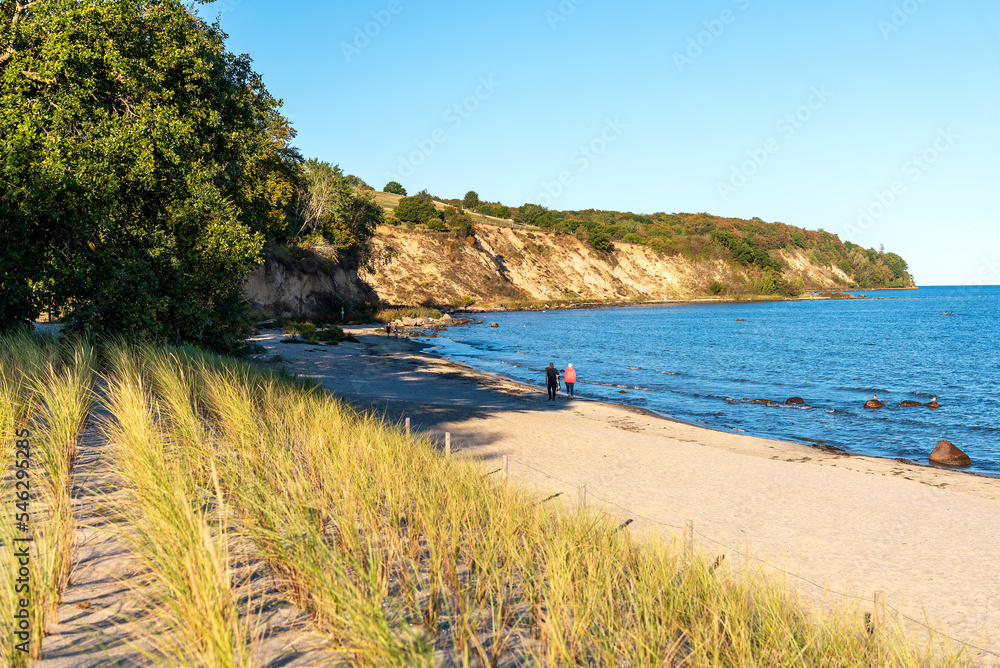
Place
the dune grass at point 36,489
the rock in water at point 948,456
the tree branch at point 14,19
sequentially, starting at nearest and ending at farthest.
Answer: the dune grass at point 36,489 → the tree branch at point 14,19 → the rock in water at point 948,456

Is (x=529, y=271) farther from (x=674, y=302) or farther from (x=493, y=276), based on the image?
(x=674, y=302)

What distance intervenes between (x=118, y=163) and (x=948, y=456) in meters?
23.2

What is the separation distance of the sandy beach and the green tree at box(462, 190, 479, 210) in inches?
5295

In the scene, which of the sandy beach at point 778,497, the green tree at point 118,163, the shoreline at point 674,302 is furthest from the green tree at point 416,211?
the green tree at point 118,163

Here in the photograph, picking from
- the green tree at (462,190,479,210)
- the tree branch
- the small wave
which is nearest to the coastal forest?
the green tree at (462,190,479,210)

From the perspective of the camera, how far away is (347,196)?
61.9 m

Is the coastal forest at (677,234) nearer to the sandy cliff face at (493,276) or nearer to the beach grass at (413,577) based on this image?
the sandy cliff face at (493,276)

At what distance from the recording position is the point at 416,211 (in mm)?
109750

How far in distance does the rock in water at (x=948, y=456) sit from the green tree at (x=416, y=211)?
97715 millimetres

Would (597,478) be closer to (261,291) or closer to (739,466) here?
(739,466)

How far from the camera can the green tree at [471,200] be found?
154250 millimetres

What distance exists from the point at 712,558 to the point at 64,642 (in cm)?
752

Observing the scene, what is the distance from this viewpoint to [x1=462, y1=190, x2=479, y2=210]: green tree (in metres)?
154

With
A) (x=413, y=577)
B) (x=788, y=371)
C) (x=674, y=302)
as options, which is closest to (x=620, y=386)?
(x=788, y=371)
